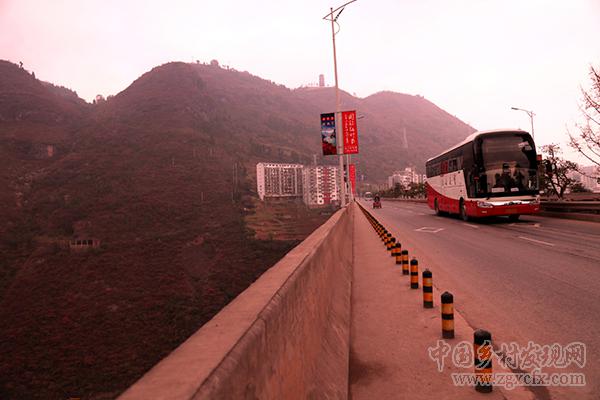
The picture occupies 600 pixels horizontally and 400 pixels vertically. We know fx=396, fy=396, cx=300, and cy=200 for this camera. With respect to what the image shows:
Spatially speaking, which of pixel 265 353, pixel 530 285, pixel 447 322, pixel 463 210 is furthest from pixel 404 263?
pixel 463 210

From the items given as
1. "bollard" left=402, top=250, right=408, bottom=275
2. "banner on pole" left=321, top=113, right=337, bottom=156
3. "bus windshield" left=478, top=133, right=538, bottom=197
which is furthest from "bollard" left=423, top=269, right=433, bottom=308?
"banner on pole" left=321, top=113, right=337, bottom=156

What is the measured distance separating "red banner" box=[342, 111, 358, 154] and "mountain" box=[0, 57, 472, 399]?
207 ft

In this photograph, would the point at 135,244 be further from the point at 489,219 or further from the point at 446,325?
the point at 446,325

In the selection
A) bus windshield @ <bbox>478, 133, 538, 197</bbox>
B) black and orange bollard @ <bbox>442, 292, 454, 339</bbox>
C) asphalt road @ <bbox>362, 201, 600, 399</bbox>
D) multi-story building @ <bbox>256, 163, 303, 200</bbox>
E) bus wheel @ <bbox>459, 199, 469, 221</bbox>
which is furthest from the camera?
multi-story building @ <bbox>256, 163, 303, 200</bbox>

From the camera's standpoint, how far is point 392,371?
4422 millimetres

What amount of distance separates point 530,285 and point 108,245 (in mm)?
129111

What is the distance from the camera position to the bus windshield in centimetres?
1802

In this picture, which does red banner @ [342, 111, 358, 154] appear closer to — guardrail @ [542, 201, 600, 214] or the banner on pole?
the banner on pole

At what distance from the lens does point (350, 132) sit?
91.5ft

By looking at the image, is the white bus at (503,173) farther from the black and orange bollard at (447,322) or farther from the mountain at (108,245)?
the mountain at (108,245)

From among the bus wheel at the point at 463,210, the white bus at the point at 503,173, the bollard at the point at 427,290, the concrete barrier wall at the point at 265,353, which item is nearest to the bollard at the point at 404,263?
the bollard at the point at 427,290

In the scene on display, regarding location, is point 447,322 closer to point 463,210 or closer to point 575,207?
point 463,210

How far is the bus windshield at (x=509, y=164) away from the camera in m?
18.0

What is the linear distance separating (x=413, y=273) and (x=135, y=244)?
124 meters
